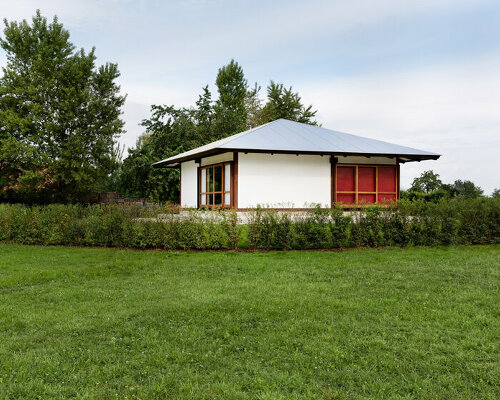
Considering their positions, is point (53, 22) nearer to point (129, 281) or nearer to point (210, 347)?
point (129, 281)

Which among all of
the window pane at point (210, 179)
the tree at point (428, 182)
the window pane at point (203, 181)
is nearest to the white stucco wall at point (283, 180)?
the window pane at point (210, 179)

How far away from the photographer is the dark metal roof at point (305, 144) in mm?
15578

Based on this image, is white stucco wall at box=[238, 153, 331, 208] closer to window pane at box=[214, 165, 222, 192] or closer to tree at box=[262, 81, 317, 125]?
window pane at box=[214, 165, 222, 192]

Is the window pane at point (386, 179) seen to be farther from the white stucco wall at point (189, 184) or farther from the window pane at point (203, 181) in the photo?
the white stucco wall at point (189, 184)

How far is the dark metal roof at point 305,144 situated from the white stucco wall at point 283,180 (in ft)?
1.97

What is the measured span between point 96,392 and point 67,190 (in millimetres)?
25386

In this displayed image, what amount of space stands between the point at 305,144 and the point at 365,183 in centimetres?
355

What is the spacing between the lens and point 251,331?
405cm

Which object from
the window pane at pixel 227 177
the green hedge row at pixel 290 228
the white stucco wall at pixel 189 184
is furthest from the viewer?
the white stucco wall at pixel 189 184

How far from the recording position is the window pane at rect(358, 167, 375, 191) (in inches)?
709

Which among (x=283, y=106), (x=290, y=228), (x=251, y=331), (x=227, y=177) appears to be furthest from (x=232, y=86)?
(x=251, y=331)

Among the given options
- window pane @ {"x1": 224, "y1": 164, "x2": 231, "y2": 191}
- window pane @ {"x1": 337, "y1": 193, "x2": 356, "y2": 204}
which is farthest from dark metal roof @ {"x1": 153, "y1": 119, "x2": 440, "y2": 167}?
window pane @ {"x1": 337, "y1": 193, "x2": 356, "y2": 204}

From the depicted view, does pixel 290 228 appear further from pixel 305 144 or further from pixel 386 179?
pixel 386 179

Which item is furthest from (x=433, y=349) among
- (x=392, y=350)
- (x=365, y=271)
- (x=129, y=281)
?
(x=129, y=281)
